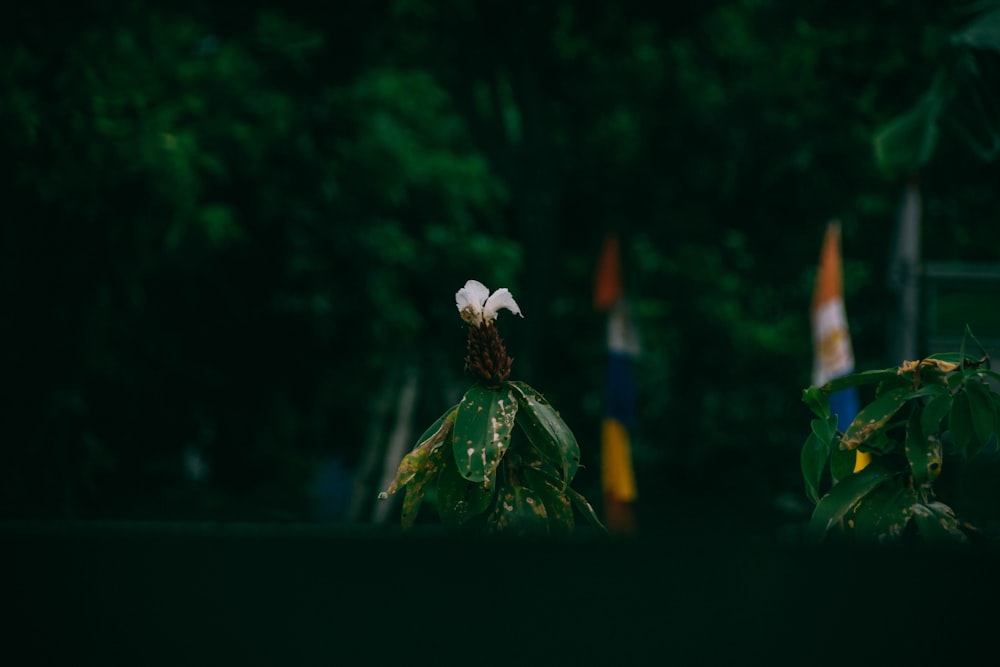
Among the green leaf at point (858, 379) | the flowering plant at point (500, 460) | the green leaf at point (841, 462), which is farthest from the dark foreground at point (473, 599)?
the green leaf at point (841, 462)

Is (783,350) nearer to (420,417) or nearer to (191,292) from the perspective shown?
(420,417)

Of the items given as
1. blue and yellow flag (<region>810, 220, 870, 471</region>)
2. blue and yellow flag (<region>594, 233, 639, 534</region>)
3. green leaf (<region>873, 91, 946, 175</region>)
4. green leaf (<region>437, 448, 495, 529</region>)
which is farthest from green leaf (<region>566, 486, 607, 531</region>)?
blue and yellow flag (<region>594, 233, 639, 534</region>)

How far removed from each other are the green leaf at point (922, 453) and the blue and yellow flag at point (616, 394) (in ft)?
26.8

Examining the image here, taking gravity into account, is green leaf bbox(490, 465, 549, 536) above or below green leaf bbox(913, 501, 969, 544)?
above

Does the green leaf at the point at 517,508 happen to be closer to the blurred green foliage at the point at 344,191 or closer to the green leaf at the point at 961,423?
the green leaf at the point at 961,423

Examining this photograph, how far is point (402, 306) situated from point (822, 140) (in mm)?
4690

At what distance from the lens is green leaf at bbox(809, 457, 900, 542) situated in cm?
236

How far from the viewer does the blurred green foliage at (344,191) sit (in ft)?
30.2

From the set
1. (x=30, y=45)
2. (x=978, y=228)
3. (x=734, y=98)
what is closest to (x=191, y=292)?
(x=30, y=45)

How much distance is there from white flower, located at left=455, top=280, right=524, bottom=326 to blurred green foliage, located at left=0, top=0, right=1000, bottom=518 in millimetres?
6691

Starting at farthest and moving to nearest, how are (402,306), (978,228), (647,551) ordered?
(978,228)
(402,306)
(647,551)

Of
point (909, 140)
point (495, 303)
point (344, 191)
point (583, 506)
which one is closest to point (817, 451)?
point (583, 506)

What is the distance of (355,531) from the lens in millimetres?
1337

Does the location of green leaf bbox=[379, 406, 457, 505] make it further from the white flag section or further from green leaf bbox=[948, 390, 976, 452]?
the white flag section
